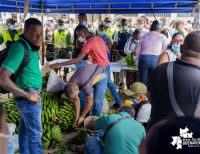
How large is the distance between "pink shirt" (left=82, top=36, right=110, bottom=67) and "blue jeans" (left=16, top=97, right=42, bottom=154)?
1918mm

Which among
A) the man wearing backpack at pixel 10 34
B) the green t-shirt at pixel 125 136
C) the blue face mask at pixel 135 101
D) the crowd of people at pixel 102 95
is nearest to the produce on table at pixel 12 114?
the crowd of people at pixel 102 95

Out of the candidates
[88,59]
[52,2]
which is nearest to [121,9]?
[52,2]

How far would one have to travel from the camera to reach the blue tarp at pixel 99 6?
7.13 metres

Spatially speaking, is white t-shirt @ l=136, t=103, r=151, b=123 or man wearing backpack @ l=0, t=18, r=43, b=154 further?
white t-shirt @ l=136, t=103, r=151, b=123

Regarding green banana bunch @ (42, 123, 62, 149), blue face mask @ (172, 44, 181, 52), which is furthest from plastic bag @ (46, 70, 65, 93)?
blue face mask @ (172, 44, 181, 52)

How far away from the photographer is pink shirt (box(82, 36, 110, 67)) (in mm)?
4926

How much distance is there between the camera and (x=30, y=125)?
10.4 feet

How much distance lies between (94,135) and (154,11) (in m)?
4.96

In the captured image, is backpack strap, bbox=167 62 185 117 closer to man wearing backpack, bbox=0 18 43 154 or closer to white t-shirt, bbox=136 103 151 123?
white t-shirt, bbox=136 103 151 123

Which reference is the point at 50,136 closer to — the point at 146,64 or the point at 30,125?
the point at 30,125

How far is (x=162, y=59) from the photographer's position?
4254mm
